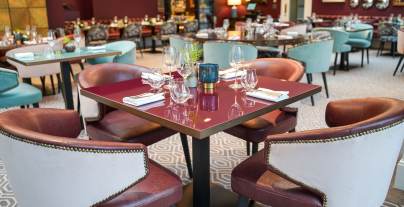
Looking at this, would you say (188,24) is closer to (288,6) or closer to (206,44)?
(288,6)

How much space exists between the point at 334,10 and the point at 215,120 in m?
10.9

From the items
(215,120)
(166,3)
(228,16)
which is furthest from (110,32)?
(215,120)

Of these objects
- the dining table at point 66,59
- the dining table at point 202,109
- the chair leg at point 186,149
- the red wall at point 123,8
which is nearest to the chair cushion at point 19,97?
the dining table at point 66,59

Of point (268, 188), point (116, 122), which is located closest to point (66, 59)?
point (116, 122)

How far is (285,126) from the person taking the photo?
242 centimetres

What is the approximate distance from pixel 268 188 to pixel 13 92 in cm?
283

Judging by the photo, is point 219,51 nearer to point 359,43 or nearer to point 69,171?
point 69,171

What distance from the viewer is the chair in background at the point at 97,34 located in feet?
27.3

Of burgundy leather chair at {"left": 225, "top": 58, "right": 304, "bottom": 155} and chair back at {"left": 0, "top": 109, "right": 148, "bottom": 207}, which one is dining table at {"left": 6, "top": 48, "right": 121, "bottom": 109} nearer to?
burgundy leather chair at {"left": 225, "top": 58, "right": 304, "bottom": 155}

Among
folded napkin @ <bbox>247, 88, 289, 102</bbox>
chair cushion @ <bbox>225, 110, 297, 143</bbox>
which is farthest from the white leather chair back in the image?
chair cushion @ <bbox>225, 110, 297, 143</bbox>

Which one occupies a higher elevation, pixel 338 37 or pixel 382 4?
pixel 382 4

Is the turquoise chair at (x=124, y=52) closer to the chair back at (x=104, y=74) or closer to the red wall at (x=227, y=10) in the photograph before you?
the chair back at (x=104, y=74)

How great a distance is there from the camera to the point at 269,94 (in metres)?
1.96

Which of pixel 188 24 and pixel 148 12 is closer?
pixel 188 24
